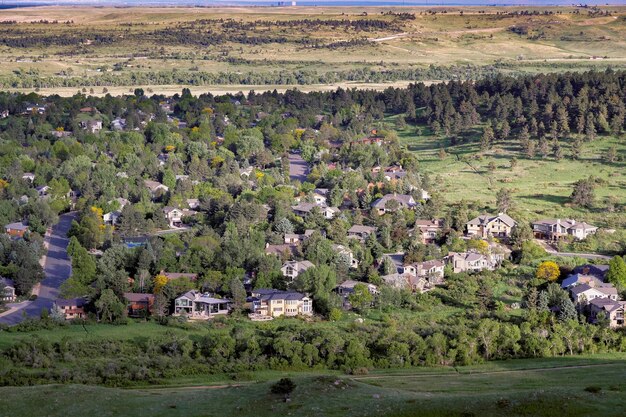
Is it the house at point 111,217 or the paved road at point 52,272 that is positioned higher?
the house at point 111,217

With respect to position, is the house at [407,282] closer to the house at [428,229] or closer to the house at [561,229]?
the house at [428,229]

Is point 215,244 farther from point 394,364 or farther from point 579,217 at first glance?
point 579,217

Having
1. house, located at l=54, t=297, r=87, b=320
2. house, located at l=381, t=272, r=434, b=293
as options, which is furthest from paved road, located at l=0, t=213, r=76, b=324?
house, located at l=381, t=272, r=434, b=293

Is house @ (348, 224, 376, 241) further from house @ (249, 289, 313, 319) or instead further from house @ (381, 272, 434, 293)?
house @ (249, 289, 313, 319)

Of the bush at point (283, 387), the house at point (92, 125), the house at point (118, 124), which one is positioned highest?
the bush at point (283, 387)

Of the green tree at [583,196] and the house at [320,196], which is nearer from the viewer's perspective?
the green tree at [583,196]

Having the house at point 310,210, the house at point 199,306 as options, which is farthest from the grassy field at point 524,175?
the house at point 199,306

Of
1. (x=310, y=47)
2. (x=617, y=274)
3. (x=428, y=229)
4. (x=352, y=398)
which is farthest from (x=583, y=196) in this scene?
(x=310, y=47)
